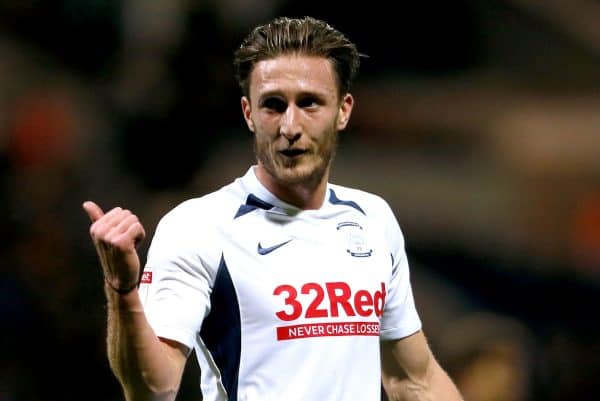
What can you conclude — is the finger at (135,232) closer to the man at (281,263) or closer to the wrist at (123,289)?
the wrist at (123,289)

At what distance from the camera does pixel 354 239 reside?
3.92 m

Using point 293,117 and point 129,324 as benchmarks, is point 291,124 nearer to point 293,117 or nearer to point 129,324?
point 293,117

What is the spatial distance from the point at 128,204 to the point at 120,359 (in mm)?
3777

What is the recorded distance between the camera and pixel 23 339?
6.28 metres

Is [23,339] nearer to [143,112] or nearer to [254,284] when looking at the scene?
[143,112]

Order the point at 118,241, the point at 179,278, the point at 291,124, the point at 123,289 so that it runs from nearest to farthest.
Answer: the point at 118,241, the point at 123,289, the point at 179,278, the point at 291,124

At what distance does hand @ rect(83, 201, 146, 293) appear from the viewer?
3062 mm

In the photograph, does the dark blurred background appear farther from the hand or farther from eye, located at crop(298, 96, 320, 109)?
the hand

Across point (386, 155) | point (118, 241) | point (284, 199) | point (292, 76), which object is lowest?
point (118, 241)

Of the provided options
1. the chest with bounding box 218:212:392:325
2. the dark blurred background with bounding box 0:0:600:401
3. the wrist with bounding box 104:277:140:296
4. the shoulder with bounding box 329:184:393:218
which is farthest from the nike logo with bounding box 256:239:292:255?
the dark blurred background with bounding box 0:0:600:401

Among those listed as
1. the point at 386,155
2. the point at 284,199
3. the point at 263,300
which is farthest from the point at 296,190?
the point at 386,155

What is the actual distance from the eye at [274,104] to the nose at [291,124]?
1.1 inches

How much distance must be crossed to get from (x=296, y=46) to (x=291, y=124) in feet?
0.94

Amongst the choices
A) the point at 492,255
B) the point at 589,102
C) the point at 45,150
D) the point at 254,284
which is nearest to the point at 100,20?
the point at 45,150
